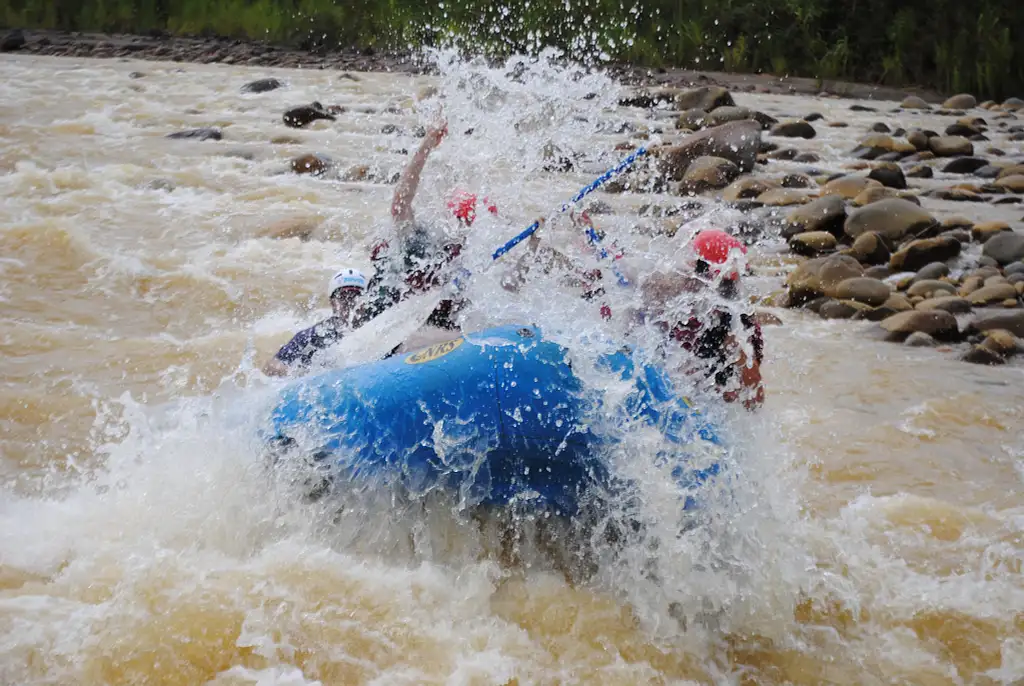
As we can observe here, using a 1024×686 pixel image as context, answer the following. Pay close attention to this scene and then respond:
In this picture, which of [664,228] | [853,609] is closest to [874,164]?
[664,228]

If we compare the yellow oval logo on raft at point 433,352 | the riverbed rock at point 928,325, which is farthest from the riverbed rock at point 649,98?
the yellow oval logo on raft at point 433,352

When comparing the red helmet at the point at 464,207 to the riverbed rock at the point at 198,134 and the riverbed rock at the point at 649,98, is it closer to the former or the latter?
the riverbed rock at the point at 198,134

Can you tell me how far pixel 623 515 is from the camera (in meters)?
3.48

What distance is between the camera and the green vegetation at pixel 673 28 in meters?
13.7

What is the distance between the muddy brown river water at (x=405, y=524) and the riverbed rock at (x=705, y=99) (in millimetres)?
5126

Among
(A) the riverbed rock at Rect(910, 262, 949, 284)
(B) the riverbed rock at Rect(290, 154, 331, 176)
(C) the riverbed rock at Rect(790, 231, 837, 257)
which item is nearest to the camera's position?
(A) the riverbed rock at Rect(910, 262, 949, 284)

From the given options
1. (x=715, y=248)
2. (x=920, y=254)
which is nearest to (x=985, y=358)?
(x=920, y=254)

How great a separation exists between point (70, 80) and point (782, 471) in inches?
444

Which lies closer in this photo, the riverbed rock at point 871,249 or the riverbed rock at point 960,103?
the riverbed rock at point 871,249

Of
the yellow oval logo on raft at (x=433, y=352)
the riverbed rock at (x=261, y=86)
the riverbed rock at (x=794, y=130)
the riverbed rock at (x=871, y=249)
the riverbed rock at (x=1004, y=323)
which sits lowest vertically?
the riverbed rock at (x=1004, y=323)

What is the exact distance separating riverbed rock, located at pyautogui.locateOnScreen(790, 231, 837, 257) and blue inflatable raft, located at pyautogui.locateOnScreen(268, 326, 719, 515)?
4.36 metres

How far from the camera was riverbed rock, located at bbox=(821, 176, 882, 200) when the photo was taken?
339 inches

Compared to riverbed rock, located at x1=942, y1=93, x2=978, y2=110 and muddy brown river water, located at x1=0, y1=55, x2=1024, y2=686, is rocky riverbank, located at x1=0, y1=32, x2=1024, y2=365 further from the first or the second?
muddy brown river water, located at x1=0, y1=55, x2=1024, y2=686

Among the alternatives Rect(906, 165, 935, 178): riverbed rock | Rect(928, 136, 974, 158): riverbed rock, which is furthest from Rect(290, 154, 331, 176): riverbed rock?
Rect(928, 136, 974, 158): riverbed rock
